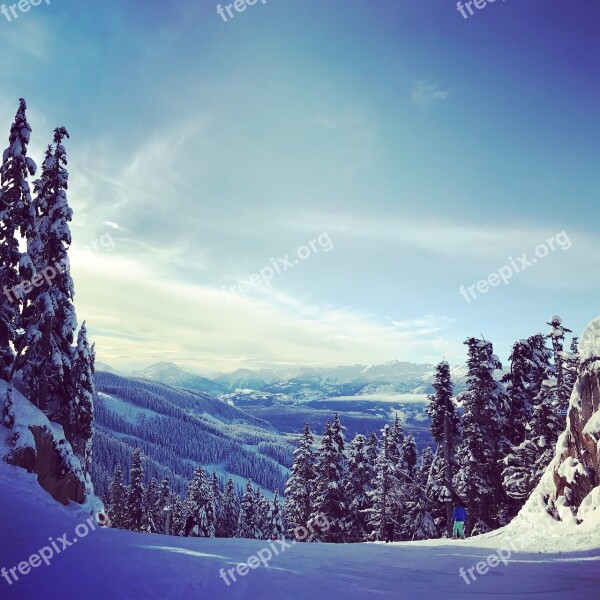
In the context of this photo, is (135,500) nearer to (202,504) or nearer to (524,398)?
(202,504)

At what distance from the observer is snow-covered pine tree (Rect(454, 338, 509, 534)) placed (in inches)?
1113

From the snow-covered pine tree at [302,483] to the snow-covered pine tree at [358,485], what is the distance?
129 inches

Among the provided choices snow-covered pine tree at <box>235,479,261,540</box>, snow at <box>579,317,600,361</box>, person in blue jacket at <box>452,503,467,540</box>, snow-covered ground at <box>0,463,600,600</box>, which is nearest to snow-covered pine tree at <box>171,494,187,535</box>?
snow-covered pine tree at <box>235,479,261,540</box>

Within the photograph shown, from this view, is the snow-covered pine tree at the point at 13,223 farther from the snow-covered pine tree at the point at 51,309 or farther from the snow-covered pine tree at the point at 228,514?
the snow-covered pine tree at the point at 228,514

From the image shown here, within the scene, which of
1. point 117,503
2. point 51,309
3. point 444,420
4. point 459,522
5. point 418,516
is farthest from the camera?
point 117,503

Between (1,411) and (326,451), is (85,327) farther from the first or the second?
(326,451)

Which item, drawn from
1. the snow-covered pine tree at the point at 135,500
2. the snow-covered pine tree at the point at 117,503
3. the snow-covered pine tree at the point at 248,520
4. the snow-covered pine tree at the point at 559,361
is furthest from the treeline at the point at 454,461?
the snow-covered pine tree at the point at 117,503

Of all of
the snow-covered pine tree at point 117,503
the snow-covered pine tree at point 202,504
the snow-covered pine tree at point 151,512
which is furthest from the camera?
the snow-covered pine tree at point 117,503

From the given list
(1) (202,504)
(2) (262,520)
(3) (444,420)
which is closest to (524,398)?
(3) (444,420)

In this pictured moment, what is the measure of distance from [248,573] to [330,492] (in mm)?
27399

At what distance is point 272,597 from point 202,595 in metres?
1.35

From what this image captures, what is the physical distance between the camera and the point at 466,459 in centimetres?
2870

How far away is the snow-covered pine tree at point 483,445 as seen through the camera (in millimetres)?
28266

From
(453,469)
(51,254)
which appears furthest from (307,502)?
(51,254)
